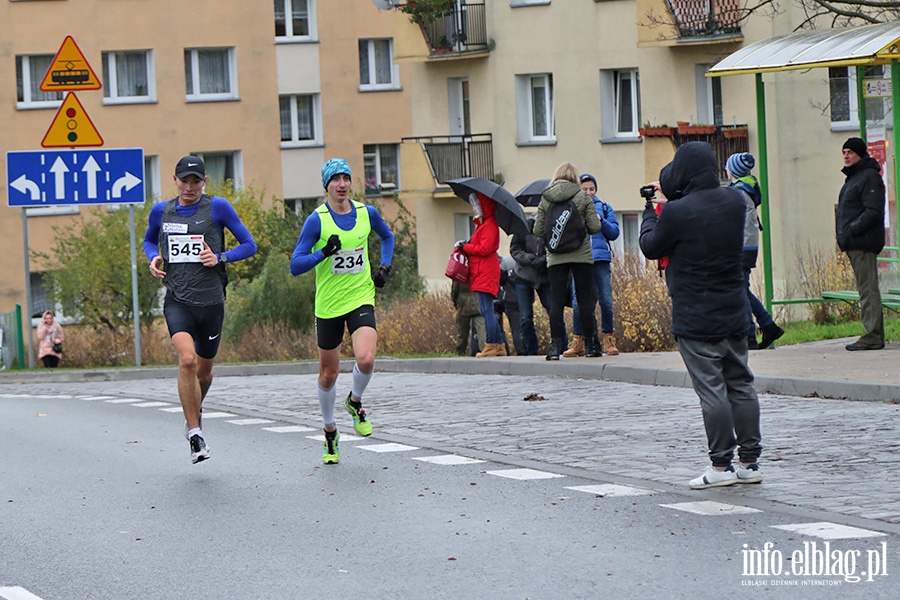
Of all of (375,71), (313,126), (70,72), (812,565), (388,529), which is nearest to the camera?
(812,565)

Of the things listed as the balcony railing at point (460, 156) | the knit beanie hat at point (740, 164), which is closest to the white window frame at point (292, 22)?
the balcony railing at point (460, 156)

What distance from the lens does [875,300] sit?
1680 cm

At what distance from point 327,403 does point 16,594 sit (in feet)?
15.1

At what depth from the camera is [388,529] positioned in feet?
28.6

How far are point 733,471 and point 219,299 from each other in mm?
4010

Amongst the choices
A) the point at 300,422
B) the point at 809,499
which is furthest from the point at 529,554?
the point at 300,422

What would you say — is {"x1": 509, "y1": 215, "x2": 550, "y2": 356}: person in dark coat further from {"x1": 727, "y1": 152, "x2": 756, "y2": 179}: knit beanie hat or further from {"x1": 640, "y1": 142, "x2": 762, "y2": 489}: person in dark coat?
{"x1": 640, "y1": 142, "x2": 762, "y2": 489}: person in dark coat

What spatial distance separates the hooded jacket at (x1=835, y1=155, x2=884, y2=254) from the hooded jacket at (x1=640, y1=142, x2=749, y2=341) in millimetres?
7398

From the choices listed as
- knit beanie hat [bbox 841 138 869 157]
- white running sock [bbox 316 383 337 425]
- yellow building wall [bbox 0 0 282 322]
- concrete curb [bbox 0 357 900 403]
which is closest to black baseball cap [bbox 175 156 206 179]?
white running sock [bbox 316 383 337 425]

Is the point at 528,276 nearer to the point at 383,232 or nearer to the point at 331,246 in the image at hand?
the point at 383,232

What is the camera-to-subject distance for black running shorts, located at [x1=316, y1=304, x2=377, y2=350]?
11.8 m

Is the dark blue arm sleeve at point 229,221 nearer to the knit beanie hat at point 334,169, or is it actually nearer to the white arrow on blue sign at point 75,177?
the knit beanie hat at point 334,169

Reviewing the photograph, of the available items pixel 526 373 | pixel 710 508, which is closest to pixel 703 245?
pixel 710 508

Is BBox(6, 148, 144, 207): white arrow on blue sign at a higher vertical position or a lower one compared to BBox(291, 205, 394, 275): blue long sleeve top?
higher
